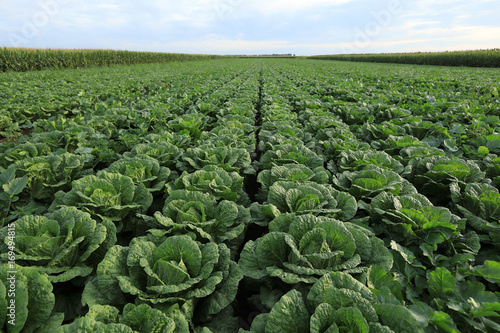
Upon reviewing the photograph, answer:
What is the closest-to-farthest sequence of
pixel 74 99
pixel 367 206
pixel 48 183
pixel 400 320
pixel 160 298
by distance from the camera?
pixel 400 320, pixel 160 298, pixel 367 206, pixel 48 183, pixel 74 99

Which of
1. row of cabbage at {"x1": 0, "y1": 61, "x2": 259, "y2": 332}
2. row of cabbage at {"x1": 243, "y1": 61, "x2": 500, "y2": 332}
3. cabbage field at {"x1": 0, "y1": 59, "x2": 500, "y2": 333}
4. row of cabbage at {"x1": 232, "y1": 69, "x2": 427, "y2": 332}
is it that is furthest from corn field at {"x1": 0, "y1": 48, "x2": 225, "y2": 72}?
row of cabbage at {"x1": 232, "y1": 69, "x2": 427, "y2": 332}

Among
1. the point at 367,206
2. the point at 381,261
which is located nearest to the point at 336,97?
the point at 367,206

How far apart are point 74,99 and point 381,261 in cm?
1009

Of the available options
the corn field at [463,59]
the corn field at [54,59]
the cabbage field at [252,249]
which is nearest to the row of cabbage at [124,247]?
the cabbage field at [252,249]

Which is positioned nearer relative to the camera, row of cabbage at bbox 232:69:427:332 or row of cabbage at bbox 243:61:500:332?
row of cabbage at bbox 232:69:427:332

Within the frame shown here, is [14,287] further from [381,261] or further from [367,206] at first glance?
[367,206]

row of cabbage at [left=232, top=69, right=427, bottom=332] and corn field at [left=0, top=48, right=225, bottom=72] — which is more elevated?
corn field at [left=0, top=48, right=225, bottom=72]

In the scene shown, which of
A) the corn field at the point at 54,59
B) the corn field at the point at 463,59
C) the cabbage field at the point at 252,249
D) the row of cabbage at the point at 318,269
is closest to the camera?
the row of cabbage at the point at 318,269

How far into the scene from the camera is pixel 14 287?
1536mm

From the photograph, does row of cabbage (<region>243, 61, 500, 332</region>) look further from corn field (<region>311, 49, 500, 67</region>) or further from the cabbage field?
corn field (<region>311, 49, 500, 67</region>)

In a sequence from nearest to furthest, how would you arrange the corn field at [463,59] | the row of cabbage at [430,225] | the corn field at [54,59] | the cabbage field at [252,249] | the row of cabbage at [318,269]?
the row of cabbage at [318,269] → the cabbage field at [252,249] → the row of cabbage at [430,225] → the corn field at [54,59] → the corn field at [463,59]

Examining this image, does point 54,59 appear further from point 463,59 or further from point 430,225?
point 463,59

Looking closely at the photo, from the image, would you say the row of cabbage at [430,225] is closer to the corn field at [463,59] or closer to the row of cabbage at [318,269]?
the row of cabbage at [318,269]

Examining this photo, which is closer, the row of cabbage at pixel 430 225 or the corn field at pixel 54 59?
the row of cabbage at pixel 430 225
